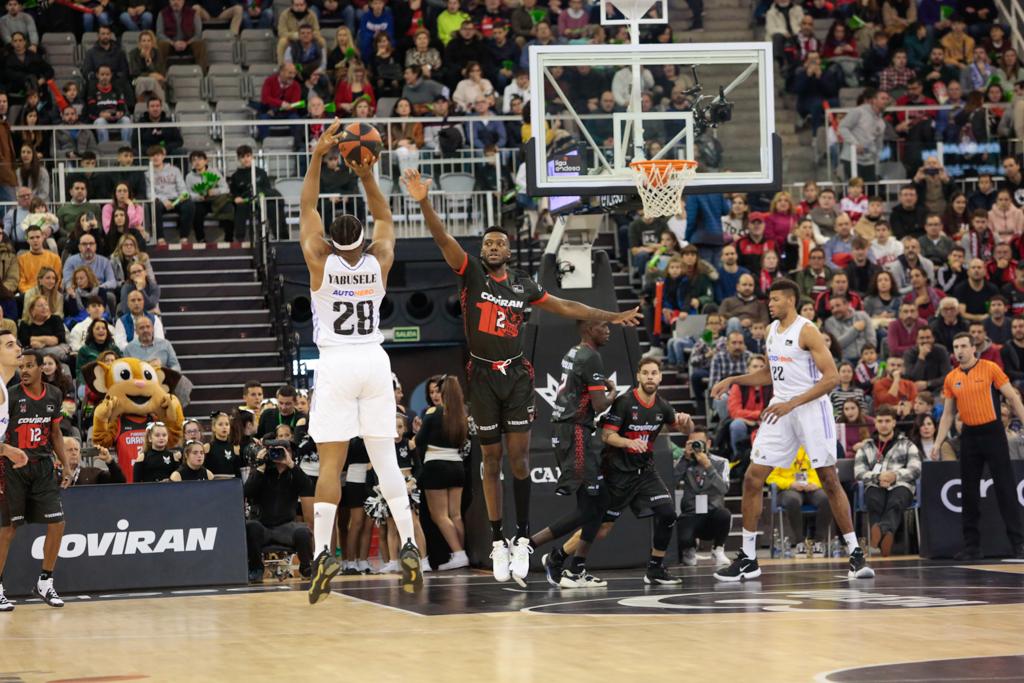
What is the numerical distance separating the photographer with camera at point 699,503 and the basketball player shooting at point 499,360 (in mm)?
4478

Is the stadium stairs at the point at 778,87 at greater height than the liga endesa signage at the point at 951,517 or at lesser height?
greater

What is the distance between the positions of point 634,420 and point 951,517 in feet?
15.2

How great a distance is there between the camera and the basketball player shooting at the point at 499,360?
11398mm

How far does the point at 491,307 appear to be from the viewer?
1138 cm

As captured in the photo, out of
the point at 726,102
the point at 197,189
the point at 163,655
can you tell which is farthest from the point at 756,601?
the point at 197,189

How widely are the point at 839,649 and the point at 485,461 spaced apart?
12.7ft

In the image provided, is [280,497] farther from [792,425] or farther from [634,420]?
[792,425]

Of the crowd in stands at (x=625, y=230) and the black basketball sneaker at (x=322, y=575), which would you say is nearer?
the black basketball sneaker at (x=322, y=575)

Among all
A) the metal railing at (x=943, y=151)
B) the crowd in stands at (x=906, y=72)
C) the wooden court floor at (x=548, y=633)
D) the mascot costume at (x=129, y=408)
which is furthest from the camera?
the crowd in stands at (x=906, y=72)

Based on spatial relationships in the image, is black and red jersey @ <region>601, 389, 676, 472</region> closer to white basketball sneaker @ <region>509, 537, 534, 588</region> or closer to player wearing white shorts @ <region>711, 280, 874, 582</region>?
player wearing white shorts @ <region>711, 280, 874, 582</region>

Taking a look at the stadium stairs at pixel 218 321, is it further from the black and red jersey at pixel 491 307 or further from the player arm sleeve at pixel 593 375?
the black and red jersey at pixel 491 307

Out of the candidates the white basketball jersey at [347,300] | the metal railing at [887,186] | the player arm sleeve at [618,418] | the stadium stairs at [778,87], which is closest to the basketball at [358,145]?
the white basketball jersey at [347,300]

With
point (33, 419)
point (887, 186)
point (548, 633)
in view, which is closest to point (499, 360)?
point (548, 633)

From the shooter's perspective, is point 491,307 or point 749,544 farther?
point 749,544
